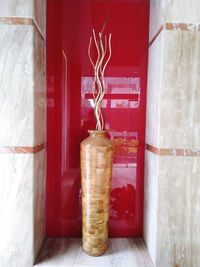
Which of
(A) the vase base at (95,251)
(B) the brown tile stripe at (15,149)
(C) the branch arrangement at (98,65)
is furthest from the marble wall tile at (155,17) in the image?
(A) the vase base at (95,251)

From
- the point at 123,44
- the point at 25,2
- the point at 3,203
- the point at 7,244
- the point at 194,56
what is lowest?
the point at 7,244

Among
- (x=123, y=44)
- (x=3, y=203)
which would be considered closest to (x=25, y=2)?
(x=123, y=44)

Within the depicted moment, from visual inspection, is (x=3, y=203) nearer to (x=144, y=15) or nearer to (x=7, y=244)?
(x=7, y=244)

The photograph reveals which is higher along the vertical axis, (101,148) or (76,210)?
(101,148)

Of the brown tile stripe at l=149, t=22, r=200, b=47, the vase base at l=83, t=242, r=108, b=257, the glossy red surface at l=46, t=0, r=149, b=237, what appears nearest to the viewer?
the brown tile stripe at l=149, t=22, r=200, b=47

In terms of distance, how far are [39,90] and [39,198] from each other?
2.17ft

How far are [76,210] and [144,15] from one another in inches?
56.2

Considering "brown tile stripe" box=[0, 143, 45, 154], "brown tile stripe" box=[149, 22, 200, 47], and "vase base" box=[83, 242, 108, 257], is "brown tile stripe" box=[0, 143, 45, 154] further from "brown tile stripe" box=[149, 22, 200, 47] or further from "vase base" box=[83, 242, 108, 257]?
"brown tile stripe" box=[149, 22, 200, 47]

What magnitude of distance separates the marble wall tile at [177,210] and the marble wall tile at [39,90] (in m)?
0.73

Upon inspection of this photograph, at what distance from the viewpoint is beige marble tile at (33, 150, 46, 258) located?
115 centimetres

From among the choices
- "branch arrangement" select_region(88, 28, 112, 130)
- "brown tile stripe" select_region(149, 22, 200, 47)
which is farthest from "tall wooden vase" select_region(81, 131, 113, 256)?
"brown tile stripe" select_region(149, 22, 200, 47)

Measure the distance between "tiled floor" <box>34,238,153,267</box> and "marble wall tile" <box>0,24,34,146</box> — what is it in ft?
2.31

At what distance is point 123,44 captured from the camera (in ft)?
4.51

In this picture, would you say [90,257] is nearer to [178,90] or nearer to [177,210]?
[177,210]
